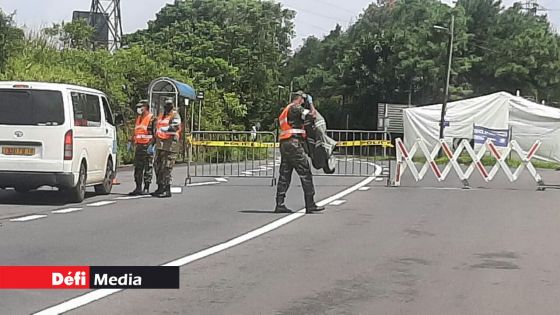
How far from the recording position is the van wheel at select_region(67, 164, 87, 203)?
54.7 feet

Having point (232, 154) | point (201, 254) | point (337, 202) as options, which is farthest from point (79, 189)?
point (232, 154)

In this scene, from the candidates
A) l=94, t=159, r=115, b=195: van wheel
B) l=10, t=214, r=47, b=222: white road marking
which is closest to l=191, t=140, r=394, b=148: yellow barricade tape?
l=94, t=159, r=115, b=195: van wheel

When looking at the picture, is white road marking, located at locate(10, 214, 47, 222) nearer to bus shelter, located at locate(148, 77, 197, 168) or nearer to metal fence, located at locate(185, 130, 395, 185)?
metal fence, located at locate(185, 130, 395, 185)

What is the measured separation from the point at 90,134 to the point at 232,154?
1566 cm

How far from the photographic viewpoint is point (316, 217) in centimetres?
1548

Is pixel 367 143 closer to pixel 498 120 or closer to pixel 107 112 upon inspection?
pixel 107 112

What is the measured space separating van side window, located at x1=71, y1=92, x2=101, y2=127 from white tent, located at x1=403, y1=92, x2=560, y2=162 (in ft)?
92.6

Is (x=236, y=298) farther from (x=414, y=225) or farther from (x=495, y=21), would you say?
(x=495, y=21)

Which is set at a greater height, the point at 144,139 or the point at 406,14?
the point at 406,14

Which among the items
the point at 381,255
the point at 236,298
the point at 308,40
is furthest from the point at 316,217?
the point at 308,40

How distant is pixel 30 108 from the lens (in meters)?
16.0

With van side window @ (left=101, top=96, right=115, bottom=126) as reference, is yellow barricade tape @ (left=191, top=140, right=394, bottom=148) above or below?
below

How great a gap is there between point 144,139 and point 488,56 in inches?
2217

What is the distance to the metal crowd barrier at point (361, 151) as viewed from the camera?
25.8 m
